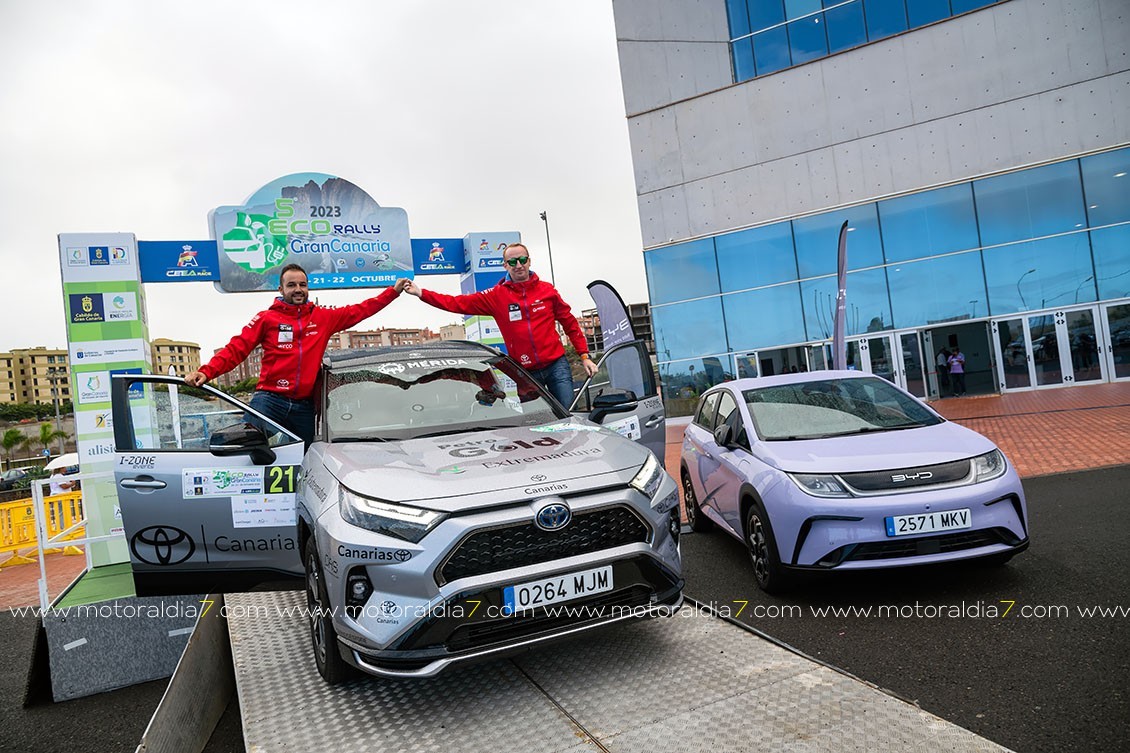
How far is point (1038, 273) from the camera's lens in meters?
19.3

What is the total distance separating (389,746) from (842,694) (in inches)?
70.5

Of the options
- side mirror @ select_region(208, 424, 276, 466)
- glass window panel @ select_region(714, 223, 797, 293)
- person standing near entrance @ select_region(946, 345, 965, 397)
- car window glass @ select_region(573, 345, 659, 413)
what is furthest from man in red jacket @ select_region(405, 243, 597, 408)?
person standing near entrance @ select_region(946, 345, 965, 397)

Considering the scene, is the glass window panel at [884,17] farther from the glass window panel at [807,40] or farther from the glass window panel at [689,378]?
the glass window panel at [689,378]

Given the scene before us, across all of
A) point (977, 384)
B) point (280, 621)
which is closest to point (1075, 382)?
point (977, 384)

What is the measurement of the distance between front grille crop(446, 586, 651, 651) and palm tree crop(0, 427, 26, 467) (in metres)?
103

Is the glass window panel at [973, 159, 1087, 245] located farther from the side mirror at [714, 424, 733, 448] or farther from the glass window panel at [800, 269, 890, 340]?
the side mirror at [714, 424, 733, 448]

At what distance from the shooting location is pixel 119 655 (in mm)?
4531

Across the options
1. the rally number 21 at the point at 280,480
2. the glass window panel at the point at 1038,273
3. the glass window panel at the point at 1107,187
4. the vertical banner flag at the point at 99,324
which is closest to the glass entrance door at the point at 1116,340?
the glass window panel at the point at 1038,273

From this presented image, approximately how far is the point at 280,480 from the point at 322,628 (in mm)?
1006

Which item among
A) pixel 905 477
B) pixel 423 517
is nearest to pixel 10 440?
pixel 423 517

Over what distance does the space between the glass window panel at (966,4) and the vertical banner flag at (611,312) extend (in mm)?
17810

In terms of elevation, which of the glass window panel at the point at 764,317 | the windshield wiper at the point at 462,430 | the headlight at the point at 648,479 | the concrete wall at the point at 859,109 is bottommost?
the headlight at the point at 648,479

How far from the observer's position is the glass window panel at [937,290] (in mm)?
19875

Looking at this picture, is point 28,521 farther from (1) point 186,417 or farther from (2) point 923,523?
(2) point 923,523
